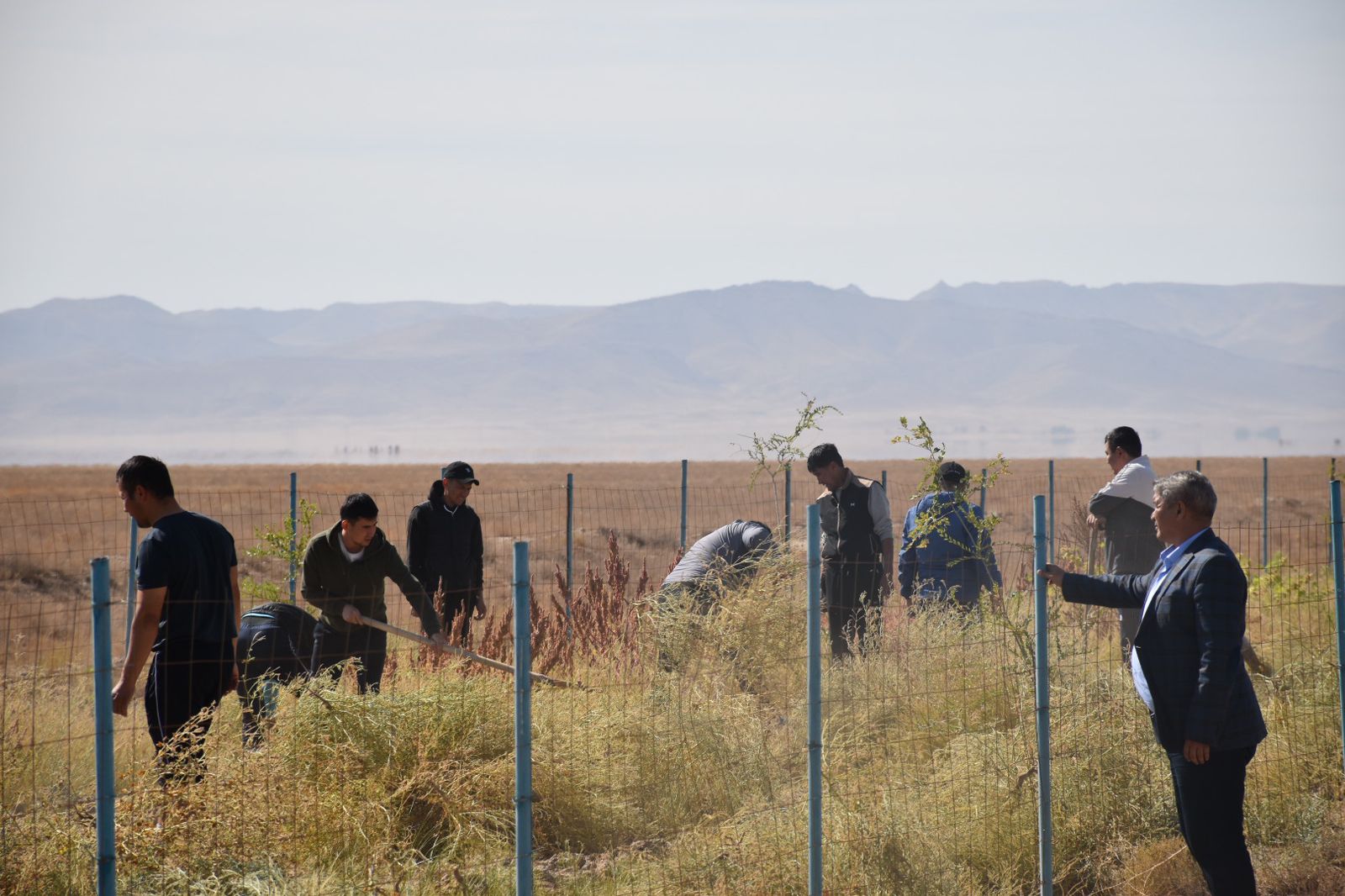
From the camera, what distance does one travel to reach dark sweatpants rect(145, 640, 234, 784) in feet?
16.5

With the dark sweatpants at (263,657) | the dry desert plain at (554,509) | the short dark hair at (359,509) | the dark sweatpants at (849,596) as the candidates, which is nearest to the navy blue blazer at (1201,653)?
the dry desert plain at (554,509)

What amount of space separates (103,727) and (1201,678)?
342cm

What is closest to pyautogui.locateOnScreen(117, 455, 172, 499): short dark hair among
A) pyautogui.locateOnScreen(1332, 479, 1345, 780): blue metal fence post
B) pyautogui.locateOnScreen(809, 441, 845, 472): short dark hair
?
pyautogui.locateOnScreen(809, 441, 845, 472): short dark hair

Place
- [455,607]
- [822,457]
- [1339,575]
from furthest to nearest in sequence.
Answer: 1. [455,607]
2. [822,457]
3. [1339,575]

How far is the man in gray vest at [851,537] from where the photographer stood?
306 inches

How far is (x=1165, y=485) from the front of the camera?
176 inches

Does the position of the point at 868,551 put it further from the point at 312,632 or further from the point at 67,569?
the point at 67,569

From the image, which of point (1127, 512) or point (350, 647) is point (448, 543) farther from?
point (1127, 512)

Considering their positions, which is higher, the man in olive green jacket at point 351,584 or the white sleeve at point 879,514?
the white sleeve at point 879,514

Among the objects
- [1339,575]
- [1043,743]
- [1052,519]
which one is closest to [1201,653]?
[1043,743]

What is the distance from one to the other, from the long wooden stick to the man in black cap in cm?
143

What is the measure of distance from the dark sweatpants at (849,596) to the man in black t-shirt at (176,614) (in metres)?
3.49

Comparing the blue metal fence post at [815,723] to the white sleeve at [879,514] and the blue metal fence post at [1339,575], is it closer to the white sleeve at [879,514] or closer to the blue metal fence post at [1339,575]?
the blue metal fence post at [1339,575]

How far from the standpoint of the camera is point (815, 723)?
4.46 metres
